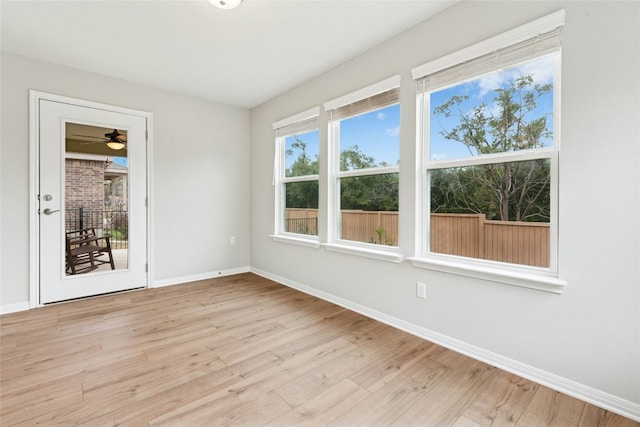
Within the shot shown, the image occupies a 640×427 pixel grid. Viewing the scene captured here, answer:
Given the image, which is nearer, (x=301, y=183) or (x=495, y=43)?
(x=495, y=43)

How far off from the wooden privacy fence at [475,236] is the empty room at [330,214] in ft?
0.05

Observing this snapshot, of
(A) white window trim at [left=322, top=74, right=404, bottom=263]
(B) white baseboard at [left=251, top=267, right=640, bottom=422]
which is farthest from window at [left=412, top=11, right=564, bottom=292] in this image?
(B) white baseboard at [left=251, top=267, right=640, bottom=422]

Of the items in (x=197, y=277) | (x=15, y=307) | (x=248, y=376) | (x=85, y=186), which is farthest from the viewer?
(x=197, y=277)

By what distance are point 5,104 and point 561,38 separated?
4682 millimetres

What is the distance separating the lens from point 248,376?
1.90 metres

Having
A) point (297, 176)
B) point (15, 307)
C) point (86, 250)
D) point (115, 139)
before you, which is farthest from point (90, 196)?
point (297, 176)

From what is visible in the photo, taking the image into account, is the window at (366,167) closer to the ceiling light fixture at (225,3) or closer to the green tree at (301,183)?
the green tree at (301,183)

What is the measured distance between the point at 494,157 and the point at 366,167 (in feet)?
3.99

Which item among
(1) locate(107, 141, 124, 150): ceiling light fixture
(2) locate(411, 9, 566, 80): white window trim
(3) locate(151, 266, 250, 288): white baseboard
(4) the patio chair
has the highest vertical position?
(2) locate(411, 9, 566, 80): white window trim

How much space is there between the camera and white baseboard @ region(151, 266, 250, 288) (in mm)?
3914

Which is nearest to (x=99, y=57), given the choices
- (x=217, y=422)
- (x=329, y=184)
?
(x=329, y=184)

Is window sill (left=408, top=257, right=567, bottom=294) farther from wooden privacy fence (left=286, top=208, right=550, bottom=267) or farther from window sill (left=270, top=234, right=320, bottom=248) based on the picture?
window sill (left=270, top=234, right=320, bottom=248)

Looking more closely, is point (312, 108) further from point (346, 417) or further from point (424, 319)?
point (346, 417)

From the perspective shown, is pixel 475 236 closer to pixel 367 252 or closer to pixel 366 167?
pixel 367 252
